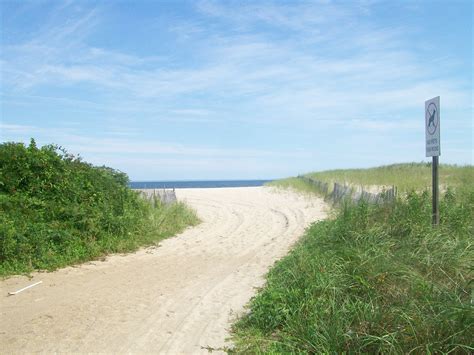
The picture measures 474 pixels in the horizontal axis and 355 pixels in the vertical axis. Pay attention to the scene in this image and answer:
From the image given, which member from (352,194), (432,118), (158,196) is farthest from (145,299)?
(352,194)

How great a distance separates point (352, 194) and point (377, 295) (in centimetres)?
955

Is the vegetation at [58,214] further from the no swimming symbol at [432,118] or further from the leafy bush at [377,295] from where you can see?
the no swimming symbol at [432,118]

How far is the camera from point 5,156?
30.8ft

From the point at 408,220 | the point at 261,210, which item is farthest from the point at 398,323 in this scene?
the point at 261,210

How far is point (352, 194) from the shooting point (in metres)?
14.4

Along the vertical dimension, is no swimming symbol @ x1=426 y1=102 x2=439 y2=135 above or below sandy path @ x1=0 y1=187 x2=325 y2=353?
above

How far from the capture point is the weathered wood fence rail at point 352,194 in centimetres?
1017

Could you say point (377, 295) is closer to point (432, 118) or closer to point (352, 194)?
point (432, 118)

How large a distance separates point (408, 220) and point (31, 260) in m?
6.41

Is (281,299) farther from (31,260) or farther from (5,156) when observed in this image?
(5,156)

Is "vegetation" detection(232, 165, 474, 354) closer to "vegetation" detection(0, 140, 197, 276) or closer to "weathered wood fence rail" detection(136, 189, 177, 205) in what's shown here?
"vegetation" detection(0, 140, 197, 276)

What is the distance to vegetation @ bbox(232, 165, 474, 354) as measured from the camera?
4.10 metres

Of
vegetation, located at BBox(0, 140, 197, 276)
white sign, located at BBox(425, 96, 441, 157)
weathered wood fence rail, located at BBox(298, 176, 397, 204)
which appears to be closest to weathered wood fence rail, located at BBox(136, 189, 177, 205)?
vegetation, located at BBox(0, 140, 197, 276)

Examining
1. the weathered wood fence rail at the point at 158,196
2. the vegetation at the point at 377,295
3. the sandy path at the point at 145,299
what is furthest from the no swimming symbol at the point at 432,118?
the weathered wood fence rail at the point at 158,196
